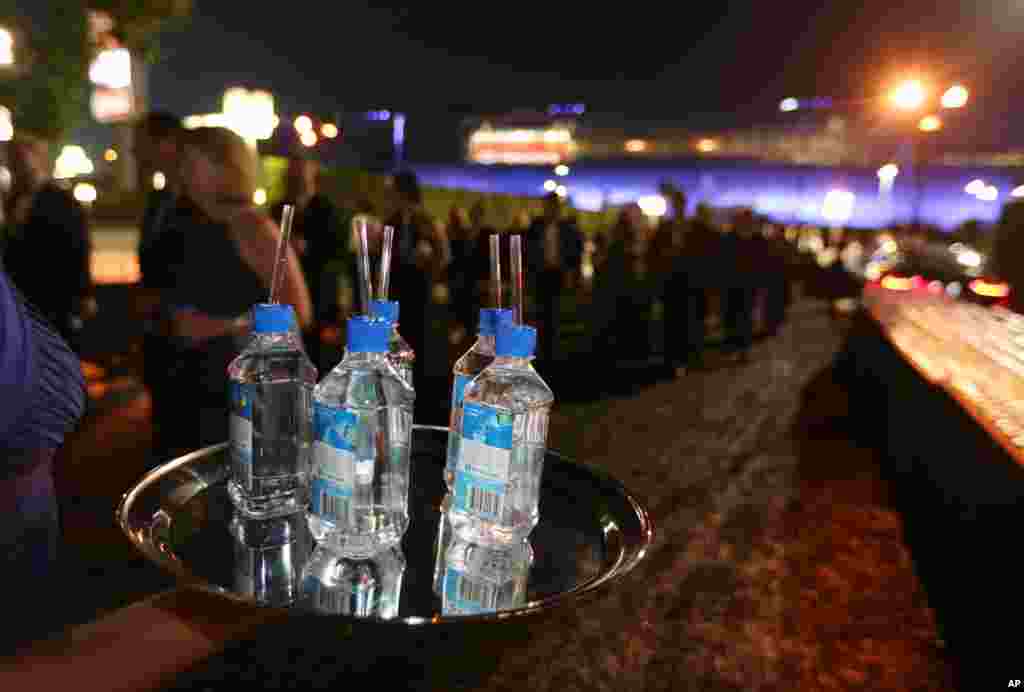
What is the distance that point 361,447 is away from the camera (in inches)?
51.3

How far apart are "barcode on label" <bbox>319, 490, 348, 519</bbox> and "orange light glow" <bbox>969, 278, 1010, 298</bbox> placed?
4.55 m

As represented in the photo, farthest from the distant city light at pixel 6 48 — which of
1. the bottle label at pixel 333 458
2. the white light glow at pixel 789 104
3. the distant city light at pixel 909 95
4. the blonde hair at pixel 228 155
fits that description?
the bottle label at pixel 333 458

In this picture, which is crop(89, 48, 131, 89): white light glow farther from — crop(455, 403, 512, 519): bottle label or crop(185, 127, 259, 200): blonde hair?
crop(455, 403, 512, 519): bottle label

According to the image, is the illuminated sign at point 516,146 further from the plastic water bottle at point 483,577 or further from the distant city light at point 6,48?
the plastic water bottle at point 483,577

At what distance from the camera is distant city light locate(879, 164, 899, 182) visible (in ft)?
75.1

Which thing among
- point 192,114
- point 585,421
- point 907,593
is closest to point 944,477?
point 907,593

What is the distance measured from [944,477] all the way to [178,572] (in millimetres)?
3735

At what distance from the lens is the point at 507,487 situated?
50.6 inches

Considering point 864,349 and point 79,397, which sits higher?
point 79,397

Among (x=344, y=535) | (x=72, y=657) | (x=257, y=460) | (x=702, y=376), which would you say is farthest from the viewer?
(x=702, y=376)

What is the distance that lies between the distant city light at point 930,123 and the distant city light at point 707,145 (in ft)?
58.8

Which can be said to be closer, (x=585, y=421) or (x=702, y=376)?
(x=585, y=421)

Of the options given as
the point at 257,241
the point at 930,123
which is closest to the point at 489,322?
the point at 257,241

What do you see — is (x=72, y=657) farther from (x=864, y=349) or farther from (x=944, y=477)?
(x=864, y=349)
